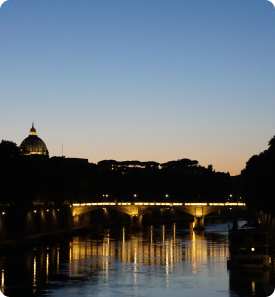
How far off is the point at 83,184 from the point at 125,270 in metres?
A: 55.4

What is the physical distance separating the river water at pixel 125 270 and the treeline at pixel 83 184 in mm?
8242

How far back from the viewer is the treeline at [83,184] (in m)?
77.6

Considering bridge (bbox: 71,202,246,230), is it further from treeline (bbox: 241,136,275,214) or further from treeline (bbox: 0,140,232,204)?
treeline (bbox: 241,136,275,214)

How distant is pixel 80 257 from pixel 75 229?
31899mm

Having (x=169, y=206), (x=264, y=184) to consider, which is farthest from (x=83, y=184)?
(x=264, y=184)

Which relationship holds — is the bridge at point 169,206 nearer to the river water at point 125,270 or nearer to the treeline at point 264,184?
the river water at point 125,270

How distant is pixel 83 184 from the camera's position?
11244cm

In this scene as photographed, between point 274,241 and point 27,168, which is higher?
point 27,168

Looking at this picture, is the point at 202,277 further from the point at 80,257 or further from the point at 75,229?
the point at 75,229

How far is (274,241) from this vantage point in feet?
238

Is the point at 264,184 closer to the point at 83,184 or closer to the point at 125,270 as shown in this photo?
the point at 125,270

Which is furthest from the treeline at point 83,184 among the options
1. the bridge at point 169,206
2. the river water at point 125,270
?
the river water at point 125,270

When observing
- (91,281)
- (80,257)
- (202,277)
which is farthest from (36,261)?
(202,277)

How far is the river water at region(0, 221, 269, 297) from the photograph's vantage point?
47875 millimetres
